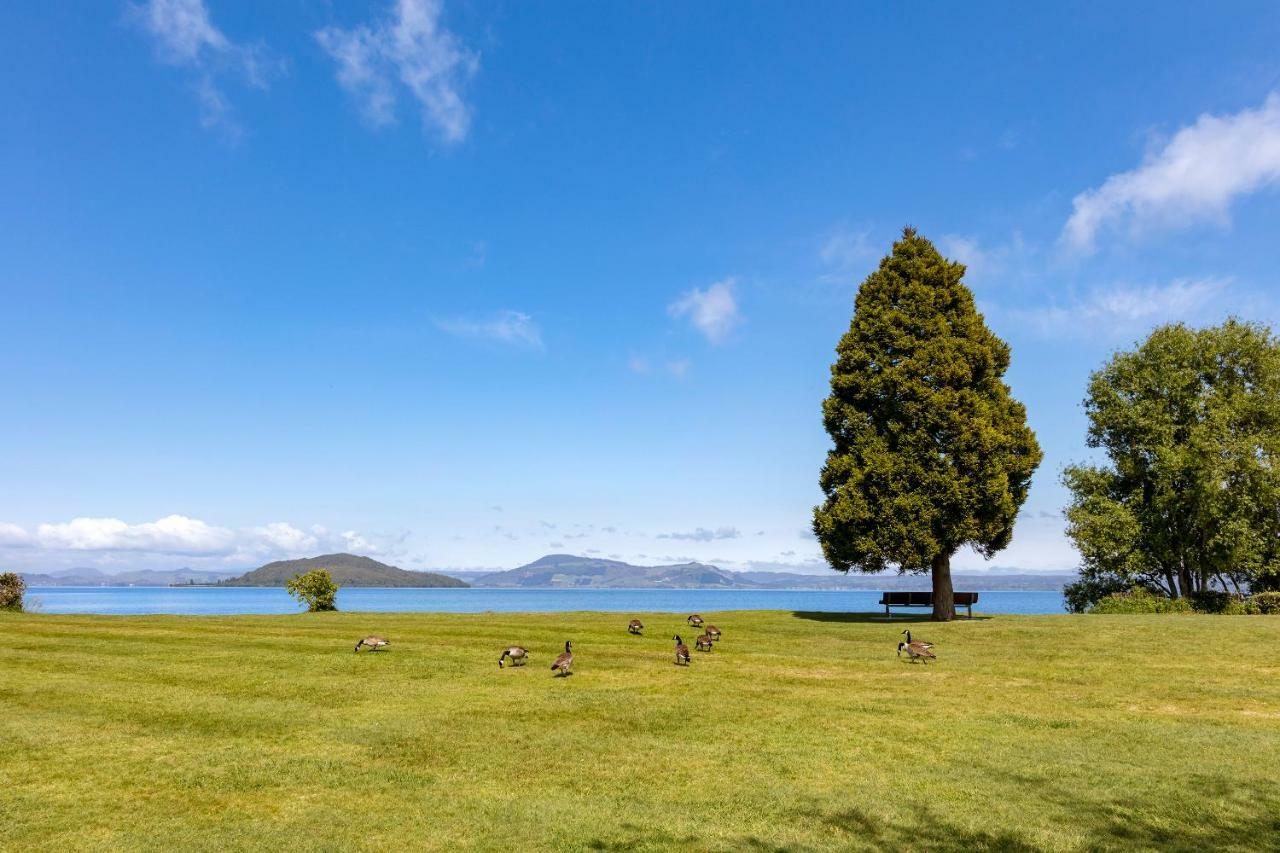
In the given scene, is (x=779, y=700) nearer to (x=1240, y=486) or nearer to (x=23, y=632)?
(x=23, y=632)

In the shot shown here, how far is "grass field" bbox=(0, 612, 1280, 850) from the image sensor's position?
9.82 metres

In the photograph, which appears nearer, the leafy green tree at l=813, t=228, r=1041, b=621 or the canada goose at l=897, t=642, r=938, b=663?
the canada goose at l=897, t=642, r=938, b=663

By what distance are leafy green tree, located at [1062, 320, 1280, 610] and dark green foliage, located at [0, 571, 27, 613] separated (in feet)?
206

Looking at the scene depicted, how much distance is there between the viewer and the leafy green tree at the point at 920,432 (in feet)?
116

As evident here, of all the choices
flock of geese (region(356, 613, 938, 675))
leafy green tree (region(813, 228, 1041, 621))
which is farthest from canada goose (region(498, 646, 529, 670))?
leafy green tree (region(813, 228, 1041, 621))

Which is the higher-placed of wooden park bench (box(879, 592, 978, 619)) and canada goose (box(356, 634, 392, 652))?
wooden park bench (box(879, 592, 978, 619))

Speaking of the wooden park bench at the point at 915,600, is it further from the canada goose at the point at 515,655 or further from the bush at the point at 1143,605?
the canada goose at the point at 515,655

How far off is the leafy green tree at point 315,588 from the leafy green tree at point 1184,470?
46823mm

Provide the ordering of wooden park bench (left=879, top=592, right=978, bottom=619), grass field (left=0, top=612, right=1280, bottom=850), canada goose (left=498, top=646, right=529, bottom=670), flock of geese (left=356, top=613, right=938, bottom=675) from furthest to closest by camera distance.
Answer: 1. wooden park bench (left=879, top=592, right=978, bottom=619)
2. canada goose (left=498, top=646, right=529, bottom=670)
3. flock of geese (left=356, top=613, right=938, bottom=675)
4. grass field (left=0, top=612, right=1280, bottom=850)

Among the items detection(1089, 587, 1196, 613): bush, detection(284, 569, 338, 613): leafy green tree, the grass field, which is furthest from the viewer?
detection(284, 569, 338, 613): leafy green tree

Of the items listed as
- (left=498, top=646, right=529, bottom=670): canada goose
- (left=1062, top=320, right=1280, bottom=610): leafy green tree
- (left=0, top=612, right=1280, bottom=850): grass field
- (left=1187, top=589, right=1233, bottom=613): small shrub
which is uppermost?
(left=1062, top=320, right=1280, bottom=610): leafy green tree

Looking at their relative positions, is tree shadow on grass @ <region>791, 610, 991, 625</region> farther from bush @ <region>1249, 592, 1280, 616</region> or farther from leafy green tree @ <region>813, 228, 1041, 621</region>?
bush @ <region>1249, 592, 1280, 616</region>

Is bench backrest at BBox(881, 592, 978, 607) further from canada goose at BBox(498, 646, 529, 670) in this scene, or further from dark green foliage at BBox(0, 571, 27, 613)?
dark green foliage at BBox(0, 571, 27, 613)

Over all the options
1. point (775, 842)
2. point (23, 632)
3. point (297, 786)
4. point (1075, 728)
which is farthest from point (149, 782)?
point (23, 632)
